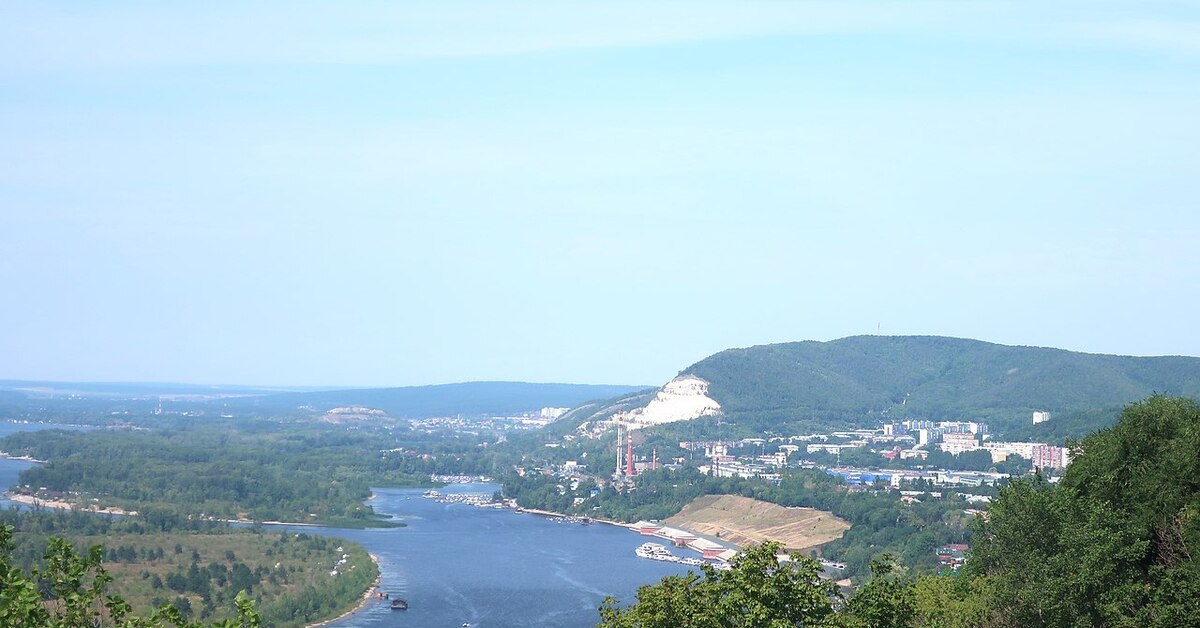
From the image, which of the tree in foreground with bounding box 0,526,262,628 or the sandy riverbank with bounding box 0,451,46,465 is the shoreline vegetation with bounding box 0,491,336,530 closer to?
the sandy riverbank with bounding box 0,451,46,465

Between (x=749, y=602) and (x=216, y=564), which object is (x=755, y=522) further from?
(x=749, y=602)

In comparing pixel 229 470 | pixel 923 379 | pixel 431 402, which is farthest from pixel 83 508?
pixel 431 402

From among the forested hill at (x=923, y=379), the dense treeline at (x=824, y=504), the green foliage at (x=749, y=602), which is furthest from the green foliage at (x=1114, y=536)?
the forested hill at (x=923, y=379)

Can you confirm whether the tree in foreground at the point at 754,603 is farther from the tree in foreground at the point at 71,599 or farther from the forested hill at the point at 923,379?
the forested hill at the point at 923,379

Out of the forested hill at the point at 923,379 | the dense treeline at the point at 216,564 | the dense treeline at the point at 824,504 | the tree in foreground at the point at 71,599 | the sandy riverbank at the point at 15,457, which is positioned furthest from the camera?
the forested hill at the point at 923,379

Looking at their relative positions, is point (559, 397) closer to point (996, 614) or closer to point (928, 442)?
point (928, 442)
